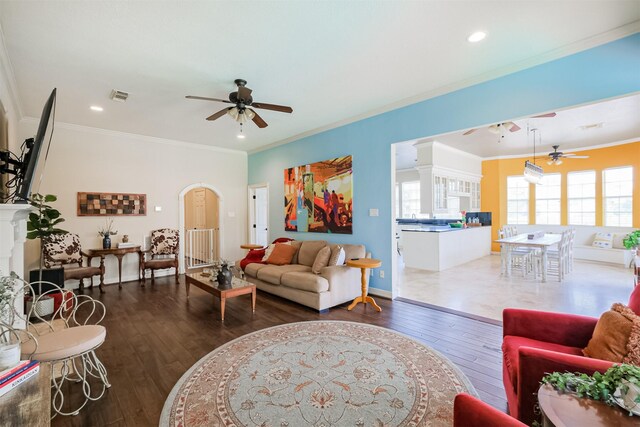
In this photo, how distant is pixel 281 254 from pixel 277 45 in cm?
335

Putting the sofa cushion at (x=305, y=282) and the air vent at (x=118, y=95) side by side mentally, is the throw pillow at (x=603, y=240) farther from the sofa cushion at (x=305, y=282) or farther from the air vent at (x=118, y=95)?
the air vent at (x=118, y=95)

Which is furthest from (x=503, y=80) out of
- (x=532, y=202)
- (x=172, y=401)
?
(x=532, y=202)

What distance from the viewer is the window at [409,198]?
1044 cm

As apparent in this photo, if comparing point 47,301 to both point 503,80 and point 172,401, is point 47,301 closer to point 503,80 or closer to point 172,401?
point 172,401

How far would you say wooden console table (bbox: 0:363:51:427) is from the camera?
1.22 m

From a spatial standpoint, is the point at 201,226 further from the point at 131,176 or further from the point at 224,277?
the point at 224,277

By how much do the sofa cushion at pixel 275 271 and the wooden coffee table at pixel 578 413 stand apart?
12.0 ft

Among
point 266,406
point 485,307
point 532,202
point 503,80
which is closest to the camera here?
point 266,406

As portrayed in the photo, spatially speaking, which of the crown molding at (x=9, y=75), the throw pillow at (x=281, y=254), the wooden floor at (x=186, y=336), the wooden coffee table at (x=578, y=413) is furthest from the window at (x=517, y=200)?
the crown molding at (x=9, y=75)

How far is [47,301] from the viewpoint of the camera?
151 inches

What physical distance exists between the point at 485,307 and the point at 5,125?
6946 mm

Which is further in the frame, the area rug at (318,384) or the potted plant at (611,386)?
the area rug at (318,384)

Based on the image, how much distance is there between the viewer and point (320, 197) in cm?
561

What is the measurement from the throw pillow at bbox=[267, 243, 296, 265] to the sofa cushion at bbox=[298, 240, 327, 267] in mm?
179
